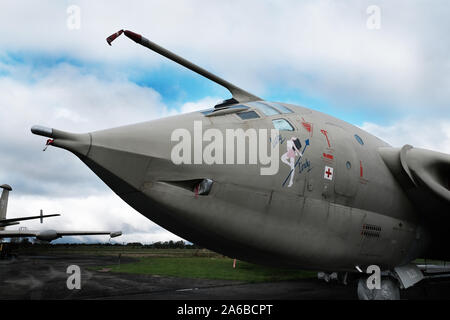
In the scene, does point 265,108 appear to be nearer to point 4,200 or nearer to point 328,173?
point 328,173

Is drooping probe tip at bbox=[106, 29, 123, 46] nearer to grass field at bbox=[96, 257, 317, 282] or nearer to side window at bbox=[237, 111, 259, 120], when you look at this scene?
side window at bbox=[237, 111, 259, 120]

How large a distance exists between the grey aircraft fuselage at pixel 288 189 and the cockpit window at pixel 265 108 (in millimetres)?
A: 53

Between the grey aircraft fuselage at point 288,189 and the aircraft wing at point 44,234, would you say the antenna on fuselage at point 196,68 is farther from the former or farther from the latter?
the aircraft wing at point 44,234

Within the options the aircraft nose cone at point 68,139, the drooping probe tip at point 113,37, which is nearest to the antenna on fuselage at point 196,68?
the drooping probe tip at point 113,37

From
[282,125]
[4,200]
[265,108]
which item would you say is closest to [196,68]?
[265,108]

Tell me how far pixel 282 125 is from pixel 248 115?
1.86 feet

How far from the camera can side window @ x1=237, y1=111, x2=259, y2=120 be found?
5316 mm

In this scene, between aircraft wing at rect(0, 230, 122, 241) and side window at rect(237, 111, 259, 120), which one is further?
aircraft wing at rect(0, 230, 122, 241)

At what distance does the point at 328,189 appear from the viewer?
18.7 feet

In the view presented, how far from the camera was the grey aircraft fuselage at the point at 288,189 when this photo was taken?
13.8 ft

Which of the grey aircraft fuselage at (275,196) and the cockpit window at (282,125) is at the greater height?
the cockpit window at (282,125)

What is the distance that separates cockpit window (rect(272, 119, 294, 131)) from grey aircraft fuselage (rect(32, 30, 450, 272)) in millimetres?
59

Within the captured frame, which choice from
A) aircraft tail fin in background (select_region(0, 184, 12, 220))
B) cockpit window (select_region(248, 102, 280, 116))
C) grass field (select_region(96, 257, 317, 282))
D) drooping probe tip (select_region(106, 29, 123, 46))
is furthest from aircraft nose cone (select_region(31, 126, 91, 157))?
aircraft tail fin in background (select_region(0, 184, 12, 220))

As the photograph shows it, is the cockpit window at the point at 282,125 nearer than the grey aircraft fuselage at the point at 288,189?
No
